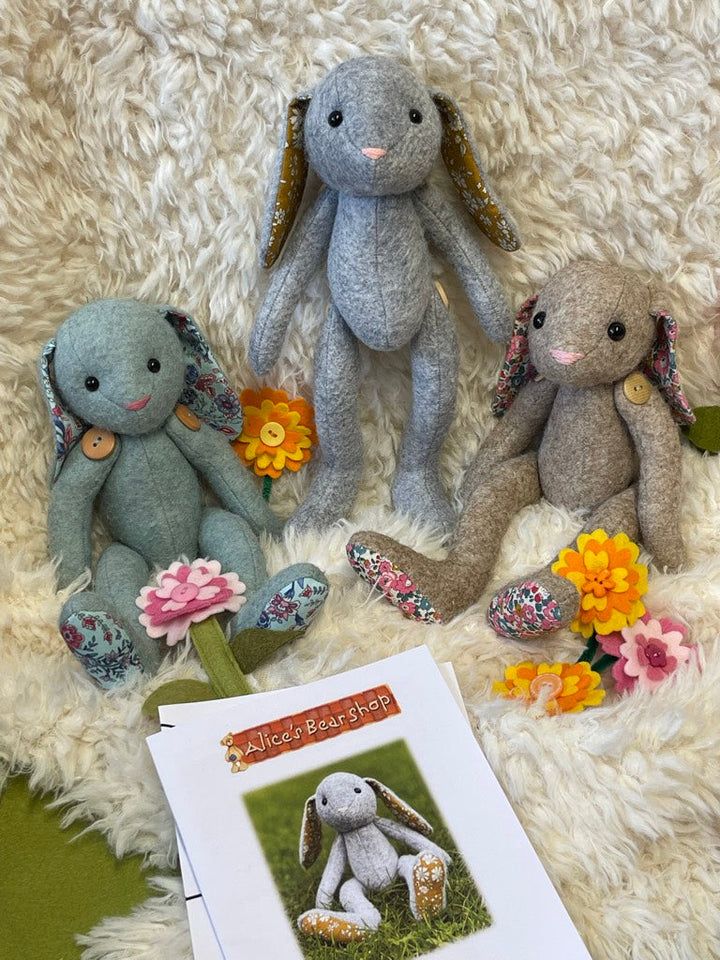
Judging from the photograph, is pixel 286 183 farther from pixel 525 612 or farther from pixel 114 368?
pixel 525 612

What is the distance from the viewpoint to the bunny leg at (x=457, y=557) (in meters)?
0.98

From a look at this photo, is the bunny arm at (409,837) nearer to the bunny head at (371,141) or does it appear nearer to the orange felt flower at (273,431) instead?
the orange felt flower at (273,431)

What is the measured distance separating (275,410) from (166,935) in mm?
615

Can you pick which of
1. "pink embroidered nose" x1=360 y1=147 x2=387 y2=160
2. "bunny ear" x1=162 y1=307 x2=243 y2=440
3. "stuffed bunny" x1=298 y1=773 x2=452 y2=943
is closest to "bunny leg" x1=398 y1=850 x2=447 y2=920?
"stuffed bunny" x1=298 y1=773 x2=452 y2=943

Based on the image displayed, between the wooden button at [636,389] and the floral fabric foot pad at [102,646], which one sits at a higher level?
the floral fabric foot pad at [102,646]

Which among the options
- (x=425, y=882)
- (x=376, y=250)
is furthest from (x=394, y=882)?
(x=376, y=250)

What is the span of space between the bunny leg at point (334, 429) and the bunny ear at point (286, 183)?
0.36 feet

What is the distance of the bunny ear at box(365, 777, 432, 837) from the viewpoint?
78cm

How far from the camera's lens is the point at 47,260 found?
1.01 metres

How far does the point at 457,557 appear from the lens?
3.40 ft

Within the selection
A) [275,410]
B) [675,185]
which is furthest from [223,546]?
[675,185]

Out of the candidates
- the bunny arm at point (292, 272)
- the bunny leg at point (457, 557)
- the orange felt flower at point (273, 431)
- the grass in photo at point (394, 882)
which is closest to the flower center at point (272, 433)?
the orange felt flower at point (273, 431)

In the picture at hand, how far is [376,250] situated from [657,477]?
413 millimetres

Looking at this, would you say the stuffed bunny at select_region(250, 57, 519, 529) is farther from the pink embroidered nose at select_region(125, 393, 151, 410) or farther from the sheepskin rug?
the pink embroidered nose at select_region(125, 393, 151, 410)
